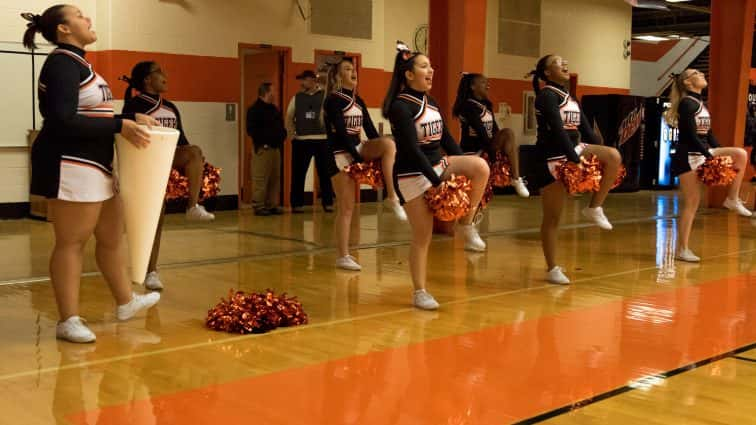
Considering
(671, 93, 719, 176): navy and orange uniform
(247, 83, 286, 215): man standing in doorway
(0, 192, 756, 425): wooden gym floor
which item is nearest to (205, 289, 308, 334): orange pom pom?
(0, 192, 756, 425): wooden gym floor

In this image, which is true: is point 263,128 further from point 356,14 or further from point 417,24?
A: point 417,24

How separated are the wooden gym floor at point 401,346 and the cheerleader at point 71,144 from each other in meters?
0.38

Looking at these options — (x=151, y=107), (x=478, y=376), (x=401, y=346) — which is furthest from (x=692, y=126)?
(x=151, y=107)

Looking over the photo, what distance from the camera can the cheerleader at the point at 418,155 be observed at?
5008 mm

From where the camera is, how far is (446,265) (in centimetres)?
702

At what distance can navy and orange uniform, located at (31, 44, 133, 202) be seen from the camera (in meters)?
4.12

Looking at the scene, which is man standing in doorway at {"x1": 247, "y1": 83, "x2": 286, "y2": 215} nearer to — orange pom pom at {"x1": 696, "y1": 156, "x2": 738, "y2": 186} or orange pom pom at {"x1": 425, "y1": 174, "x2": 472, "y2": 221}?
orange pom pom at {"x1": 696, "y1": 156, "x2": 738, "y2": 186}

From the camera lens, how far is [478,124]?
7762 mm

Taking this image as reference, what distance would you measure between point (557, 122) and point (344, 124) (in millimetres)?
1507

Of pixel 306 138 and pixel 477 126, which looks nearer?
pixel 477 126

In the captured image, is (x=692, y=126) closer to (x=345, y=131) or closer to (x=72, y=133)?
(x=345, y=131)

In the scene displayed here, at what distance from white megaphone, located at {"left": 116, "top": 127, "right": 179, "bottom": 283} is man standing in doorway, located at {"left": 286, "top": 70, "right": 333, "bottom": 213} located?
699cm

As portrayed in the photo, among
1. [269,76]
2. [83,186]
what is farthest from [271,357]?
[269,76]

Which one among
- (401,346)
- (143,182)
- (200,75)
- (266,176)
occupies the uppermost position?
(200,75)
